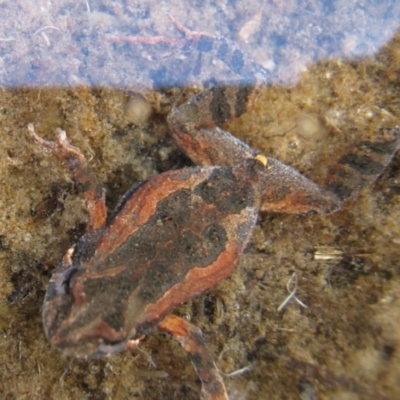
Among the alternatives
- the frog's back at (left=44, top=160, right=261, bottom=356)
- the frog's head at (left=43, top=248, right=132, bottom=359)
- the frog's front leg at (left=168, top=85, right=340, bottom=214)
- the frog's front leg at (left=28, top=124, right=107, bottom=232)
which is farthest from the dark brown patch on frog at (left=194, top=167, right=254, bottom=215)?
the frog's head at (left=43, top=248, right=132, bottom=359)

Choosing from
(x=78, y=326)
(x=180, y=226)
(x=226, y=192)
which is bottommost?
(x=78, y=326)

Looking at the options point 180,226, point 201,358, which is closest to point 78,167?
point 180,226

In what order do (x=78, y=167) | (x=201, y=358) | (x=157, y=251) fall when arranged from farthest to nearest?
(x=78, y=167) → (x=201, y=358) → (x=157, y=251)

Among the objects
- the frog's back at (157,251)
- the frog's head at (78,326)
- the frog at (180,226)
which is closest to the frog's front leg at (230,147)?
the frog at (180,226)

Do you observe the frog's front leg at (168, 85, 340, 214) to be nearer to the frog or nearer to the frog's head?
the frog

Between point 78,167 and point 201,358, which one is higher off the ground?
point 78,167

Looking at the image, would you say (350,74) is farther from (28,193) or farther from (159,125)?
(28,193)

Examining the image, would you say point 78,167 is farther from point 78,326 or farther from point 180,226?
point 78,326
